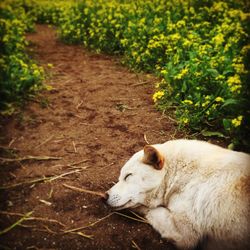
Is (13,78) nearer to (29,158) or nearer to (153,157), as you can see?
(29,158)

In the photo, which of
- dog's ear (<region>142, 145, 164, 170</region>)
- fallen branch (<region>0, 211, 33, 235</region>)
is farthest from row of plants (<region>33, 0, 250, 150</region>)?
fallen branch (<region>0, 211, 33, 235</region>)

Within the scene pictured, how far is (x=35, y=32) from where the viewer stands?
1316cm

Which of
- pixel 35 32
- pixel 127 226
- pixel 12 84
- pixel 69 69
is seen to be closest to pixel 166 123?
pixel 127 226

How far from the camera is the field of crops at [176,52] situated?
5.58m

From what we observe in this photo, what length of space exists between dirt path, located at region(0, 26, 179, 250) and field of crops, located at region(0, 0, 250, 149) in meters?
0.48

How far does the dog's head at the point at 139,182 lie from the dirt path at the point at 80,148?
0.78ft

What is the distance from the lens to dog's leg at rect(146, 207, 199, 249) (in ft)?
11.3

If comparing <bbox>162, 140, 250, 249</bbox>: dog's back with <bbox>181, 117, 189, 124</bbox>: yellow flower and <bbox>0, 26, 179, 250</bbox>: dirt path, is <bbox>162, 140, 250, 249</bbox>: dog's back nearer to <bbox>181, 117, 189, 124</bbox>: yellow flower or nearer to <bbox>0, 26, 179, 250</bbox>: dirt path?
<bbox>0, 26, 179, 250</bbox>: dirt path

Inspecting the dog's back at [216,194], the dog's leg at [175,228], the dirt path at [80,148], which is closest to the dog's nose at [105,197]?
the dirt path at [80,148]

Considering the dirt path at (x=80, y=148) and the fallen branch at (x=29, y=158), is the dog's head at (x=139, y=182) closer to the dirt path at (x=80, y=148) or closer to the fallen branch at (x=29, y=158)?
the dirt path at (x=80, y=148)

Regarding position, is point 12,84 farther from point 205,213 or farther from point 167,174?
point 205,213

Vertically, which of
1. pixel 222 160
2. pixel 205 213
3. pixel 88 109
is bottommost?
pixel 88 109

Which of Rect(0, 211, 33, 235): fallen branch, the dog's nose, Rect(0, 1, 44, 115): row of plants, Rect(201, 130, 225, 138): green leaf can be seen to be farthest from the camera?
Rect(0, 1, 44, 115): row of plants

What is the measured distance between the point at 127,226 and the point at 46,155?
184 centimetres
